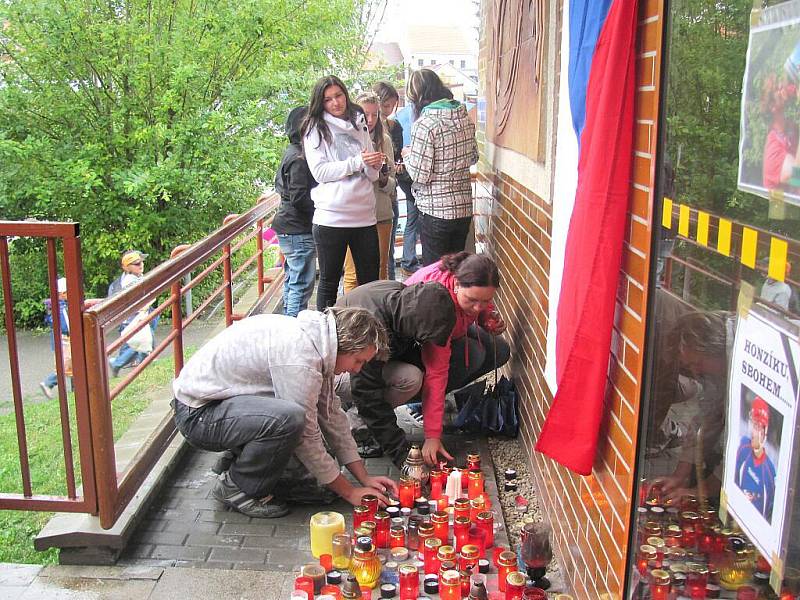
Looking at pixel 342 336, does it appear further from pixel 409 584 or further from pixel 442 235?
pixel 442 235

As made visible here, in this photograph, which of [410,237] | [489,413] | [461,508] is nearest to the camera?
[461,508]

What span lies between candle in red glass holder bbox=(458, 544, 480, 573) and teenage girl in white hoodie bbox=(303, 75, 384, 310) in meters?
2.62

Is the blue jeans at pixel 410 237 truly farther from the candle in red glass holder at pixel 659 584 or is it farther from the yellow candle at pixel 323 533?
the candle in red glass holder at pixel 659 584

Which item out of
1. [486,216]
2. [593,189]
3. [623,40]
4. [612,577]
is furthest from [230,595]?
[486,216]

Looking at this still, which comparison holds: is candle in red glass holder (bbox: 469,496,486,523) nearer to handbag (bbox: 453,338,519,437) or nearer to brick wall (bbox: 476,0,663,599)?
brick wall (bbox: 476,0,663,599)

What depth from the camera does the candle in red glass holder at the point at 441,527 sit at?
143 inches

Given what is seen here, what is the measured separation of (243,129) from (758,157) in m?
9.42

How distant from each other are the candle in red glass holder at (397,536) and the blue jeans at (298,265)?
283 cm

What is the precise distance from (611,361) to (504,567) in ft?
3.55

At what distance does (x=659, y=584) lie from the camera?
2.23 meters

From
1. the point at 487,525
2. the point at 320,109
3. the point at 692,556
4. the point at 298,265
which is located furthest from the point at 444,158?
the point at 692,556

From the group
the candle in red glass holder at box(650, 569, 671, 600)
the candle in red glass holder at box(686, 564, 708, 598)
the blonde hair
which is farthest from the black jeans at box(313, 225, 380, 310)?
the candle in red glass holder at box(686, 564, 708, 598)

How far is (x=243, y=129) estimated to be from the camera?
10438 mm

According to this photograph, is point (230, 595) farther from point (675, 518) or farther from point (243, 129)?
point (243, 129)
